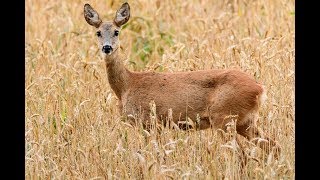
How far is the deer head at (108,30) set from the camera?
868cm

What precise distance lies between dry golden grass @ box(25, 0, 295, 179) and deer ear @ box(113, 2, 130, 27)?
88cm

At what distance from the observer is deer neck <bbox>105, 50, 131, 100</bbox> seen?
887cm

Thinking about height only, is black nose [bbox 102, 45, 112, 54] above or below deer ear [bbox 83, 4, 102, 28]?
below

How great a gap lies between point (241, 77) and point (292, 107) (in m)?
0.79

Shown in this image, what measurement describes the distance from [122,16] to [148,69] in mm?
1514

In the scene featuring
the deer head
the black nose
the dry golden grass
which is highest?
the deer head

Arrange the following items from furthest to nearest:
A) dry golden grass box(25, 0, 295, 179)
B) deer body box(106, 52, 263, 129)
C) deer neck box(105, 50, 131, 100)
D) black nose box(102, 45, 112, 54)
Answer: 1. deer neck box(105, 50, 131, 100)
2. black nose box(102, 45, 112, 54)
3. deer body box(106, 52, 263, 129)
4. dry golden grass box(25, 0, 295, 179)

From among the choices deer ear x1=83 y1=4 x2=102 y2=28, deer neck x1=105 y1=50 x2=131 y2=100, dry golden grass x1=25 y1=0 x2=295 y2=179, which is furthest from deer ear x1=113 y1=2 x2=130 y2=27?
dry golden grass x1=25 y1=0 x2=295 y2=179

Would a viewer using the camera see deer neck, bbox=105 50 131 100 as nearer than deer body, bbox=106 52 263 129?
No

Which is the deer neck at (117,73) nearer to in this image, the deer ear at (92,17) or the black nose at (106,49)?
the black nose at (106,49)

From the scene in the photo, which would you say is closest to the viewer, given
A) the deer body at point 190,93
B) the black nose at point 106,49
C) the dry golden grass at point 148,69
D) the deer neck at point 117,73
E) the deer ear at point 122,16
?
the dry golden grass at point 148,69

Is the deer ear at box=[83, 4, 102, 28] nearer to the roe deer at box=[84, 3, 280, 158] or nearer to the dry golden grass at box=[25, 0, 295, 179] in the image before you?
the roe deer at box=[84, 3, 280, 158]

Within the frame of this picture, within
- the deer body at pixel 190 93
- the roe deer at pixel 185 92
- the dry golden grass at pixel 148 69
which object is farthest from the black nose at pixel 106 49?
the dry golden grass at pixel 148 69

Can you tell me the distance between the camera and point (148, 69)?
10.5 m
